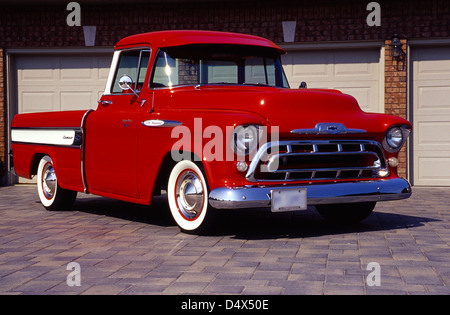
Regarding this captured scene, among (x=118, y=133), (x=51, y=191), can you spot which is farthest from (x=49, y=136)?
(x=118, y=133)

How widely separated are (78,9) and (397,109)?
221 inches

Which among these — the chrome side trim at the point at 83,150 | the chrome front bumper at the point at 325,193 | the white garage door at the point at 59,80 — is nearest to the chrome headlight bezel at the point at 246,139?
the chrome front bumper at the point at 325,193

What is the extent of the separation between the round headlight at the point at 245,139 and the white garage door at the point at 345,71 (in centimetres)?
641

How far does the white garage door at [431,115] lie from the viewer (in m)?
11.7

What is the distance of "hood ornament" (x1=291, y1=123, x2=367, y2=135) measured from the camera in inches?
234

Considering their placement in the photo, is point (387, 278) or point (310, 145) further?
point (310, 145)

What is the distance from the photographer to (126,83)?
6.81 m

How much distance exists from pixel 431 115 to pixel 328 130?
619 centimetres

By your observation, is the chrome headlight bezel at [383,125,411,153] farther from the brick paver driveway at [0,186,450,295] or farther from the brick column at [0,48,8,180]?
the brick column at [0,48,8,180]

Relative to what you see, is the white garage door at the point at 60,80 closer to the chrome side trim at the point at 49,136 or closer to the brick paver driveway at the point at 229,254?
the chrome side trim at the point at 49,136

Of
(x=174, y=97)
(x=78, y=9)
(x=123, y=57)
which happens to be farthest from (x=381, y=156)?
(x=78, y=9)

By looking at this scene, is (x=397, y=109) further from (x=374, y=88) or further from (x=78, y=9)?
(x=78, y=9)

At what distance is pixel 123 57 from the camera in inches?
289
